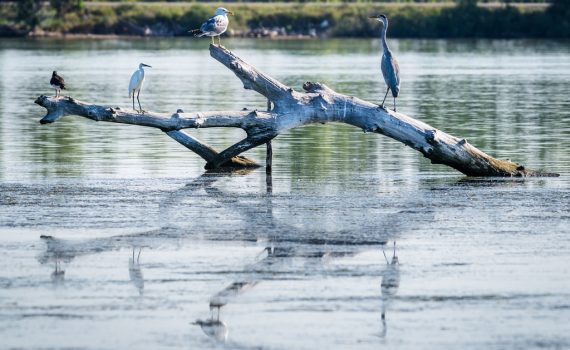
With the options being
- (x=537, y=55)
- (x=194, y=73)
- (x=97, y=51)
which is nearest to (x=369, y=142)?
(x=194, y=73)

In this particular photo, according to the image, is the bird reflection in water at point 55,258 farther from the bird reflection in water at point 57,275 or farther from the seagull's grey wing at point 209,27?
the seagull's grey wing at point 209,27

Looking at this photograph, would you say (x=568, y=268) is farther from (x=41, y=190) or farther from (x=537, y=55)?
(x=537, y=55)

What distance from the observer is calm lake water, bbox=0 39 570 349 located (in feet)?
36.1

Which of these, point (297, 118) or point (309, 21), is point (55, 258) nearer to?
point (297, 118)

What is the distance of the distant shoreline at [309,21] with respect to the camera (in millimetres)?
97312

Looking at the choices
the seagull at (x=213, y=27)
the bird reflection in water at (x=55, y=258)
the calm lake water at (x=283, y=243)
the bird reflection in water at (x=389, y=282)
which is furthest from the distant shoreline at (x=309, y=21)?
the bird reflection in water at (x=389, y=282)

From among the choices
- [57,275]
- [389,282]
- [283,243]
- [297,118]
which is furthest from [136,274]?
[297,118]

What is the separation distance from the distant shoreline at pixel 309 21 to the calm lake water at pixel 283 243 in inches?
2680

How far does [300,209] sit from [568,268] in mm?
4492

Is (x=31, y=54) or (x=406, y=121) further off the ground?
(x=406, y=121)

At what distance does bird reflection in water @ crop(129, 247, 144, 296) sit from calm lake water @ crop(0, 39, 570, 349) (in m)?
0.04

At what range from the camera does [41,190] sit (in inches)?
741

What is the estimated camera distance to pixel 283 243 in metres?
14.5

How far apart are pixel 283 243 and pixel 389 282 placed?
215 centimetres
